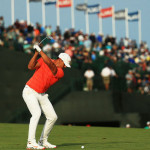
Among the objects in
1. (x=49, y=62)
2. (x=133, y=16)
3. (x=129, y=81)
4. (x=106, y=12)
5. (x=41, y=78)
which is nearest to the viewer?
(x=49, y=62)

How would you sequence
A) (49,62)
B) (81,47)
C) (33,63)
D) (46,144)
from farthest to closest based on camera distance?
(81,47) → (46,144) → (33,63) → (49,62)

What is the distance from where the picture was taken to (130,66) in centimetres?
3494

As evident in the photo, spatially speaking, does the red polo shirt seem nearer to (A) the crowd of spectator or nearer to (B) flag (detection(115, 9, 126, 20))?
(A) the crowd of spectator

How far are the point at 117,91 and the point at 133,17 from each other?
2121 cm

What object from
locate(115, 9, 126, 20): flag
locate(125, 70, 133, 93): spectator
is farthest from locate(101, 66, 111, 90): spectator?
locate(115, 9, 126, 20): flag

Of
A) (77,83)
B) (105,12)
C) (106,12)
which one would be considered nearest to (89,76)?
(77,83)

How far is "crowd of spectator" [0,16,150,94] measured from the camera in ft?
96.2

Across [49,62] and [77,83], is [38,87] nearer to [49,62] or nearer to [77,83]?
[49,62]

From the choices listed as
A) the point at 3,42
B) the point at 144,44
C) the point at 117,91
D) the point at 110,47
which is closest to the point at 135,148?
the point at 3,42

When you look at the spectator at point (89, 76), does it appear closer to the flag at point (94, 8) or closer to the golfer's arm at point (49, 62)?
the flag at point (94, 8)

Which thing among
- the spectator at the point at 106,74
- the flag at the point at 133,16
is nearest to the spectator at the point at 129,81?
the spectator at the point at 106,74

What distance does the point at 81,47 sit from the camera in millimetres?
33469

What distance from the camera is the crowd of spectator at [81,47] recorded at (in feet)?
96.2

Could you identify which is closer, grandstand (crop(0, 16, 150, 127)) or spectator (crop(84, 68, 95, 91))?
grandstand (crop(0, 16, 150, 127))
